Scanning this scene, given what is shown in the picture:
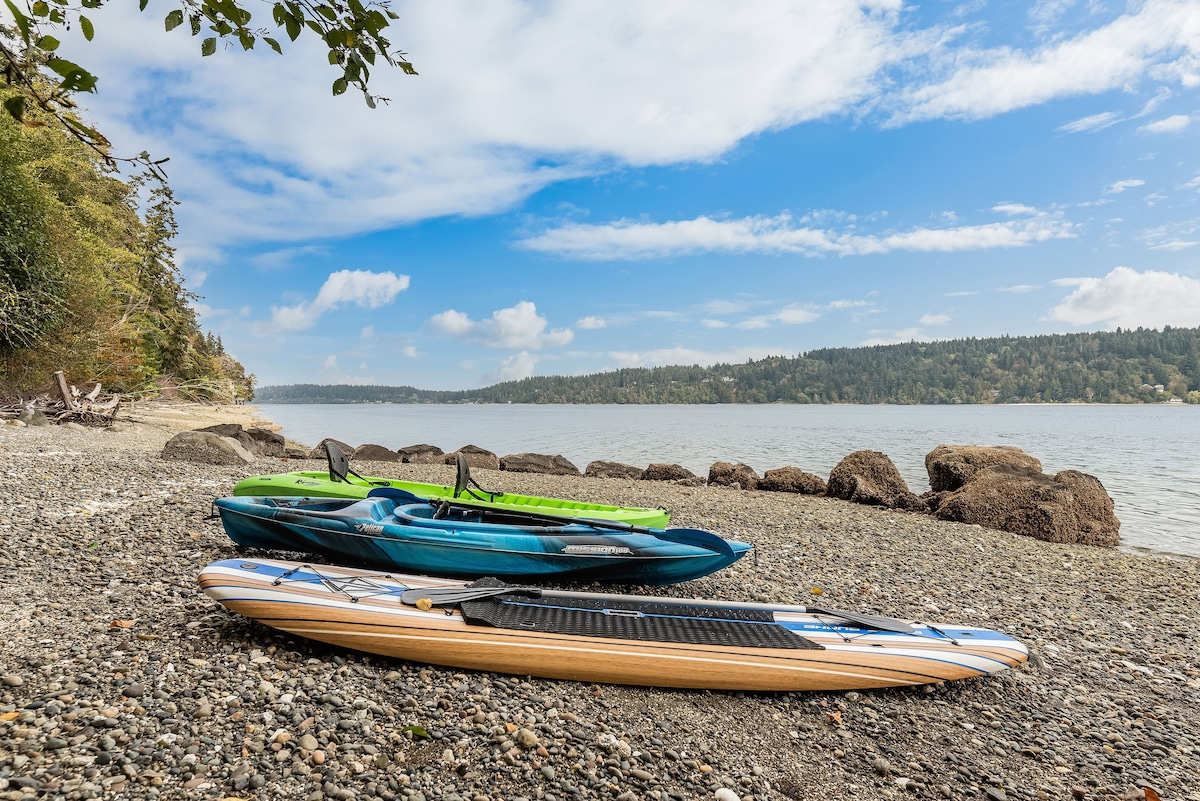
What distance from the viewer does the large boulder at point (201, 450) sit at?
12.5m

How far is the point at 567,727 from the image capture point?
11.7ft

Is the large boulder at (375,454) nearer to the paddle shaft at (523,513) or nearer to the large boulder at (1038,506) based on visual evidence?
the paddle shaft at (523,513)

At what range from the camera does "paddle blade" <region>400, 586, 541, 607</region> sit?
15.0 feet

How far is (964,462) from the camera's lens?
13.9 m

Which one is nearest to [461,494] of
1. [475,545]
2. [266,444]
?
[475,545]

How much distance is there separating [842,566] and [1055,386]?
110 m

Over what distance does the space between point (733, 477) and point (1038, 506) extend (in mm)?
7251

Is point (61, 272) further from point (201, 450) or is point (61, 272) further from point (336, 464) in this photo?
point (336, 464)

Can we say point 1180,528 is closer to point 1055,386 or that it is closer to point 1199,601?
point 1199,601

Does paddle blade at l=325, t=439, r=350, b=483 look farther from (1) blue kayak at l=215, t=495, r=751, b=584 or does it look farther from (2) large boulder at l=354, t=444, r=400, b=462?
(2) large boulder at l=354, t=444, r=400, b=462

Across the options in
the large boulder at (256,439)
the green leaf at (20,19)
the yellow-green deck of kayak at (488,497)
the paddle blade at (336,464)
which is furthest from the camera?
the large boulder at (256,439)

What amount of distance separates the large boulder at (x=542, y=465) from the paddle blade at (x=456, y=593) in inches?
551

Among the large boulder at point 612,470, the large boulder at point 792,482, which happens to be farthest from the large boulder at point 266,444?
the large boulder at point 792,482

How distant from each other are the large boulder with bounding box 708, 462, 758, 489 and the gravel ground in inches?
380
